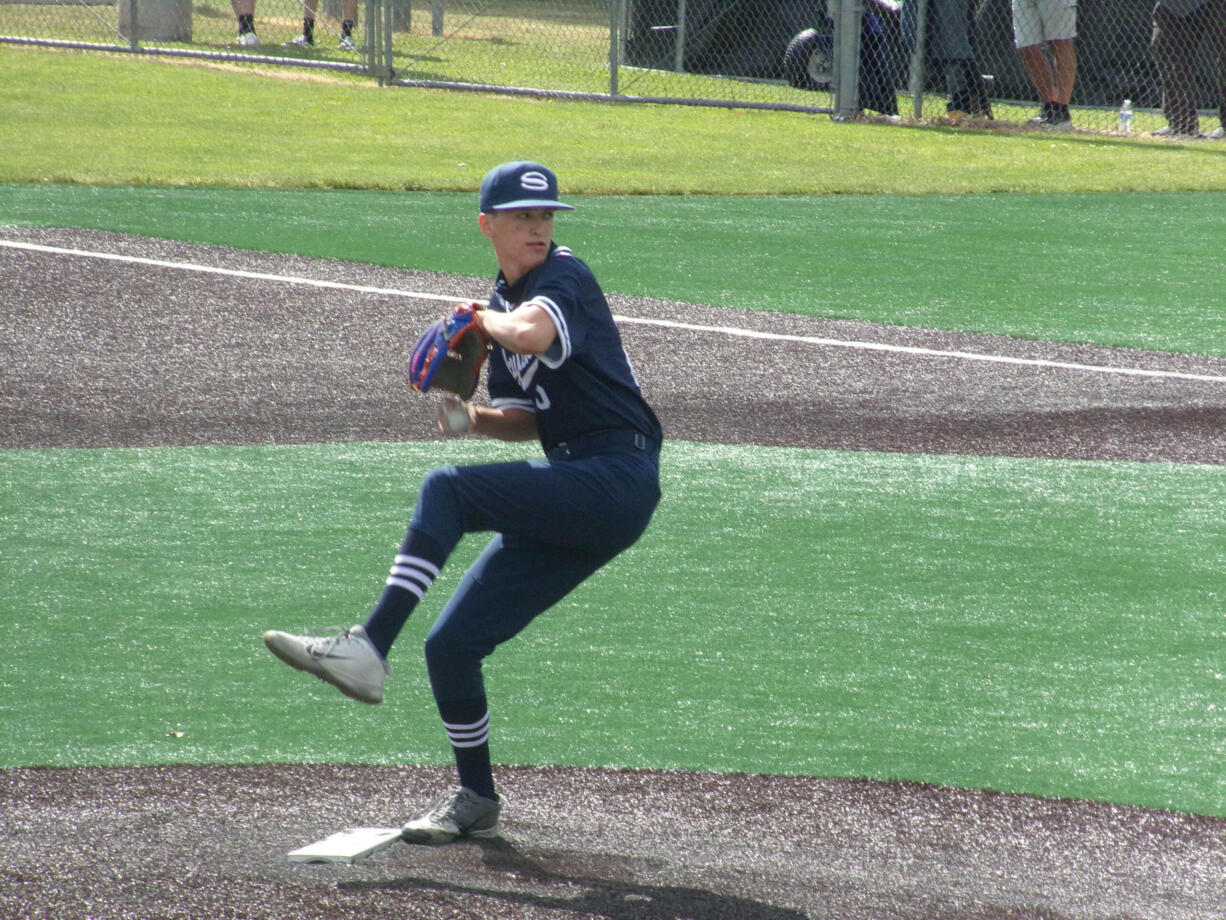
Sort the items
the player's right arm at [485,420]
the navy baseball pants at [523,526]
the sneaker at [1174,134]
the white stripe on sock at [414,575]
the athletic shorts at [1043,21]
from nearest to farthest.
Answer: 1. the white stripe on sock at [414,575]
2. the navy baseball pants at [523,526]
3. the player's right arm at [485,420]
4. the athletic shorts at [1043,21]
5. the sneaker at [1174,134]

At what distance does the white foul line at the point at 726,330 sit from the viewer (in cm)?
1008

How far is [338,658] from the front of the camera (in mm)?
4023

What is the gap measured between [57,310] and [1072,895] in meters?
8.57

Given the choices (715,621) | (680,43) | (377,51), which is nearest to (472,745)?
(715,621)

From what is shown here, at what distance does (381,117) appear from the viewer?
63.4 ft

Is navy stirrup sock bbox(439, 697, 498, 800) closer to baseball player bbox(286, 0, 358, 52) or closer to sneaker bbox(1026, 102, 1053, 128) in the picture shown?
sneaker bbox(1026, 102, 1053, 128)

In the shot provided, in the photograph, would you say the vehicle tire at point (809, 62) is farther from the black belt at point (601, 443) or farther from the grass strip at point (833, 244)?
the black belt at point (601, 443)

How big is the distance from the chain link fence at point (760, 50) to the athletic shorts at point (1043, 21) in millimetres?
15

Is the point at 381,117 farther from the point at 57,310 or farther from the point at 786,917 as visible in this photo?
the point at 786,917

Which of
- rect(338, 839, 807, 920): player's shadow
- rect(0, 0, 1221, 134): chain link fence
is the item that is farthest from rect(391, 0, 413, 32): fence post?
rect(338, 839, 807, 920): player's shadow

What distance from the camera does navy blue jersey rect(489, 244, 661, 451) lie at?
14.4ft

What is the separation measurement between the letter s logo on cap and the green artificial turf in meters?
1.74

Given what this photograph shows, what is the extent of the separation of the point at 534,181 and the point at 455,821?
176 centimetres

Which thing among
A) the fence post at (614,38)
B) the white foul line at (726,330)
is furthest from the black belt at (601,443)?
the fence post at (614,38)
